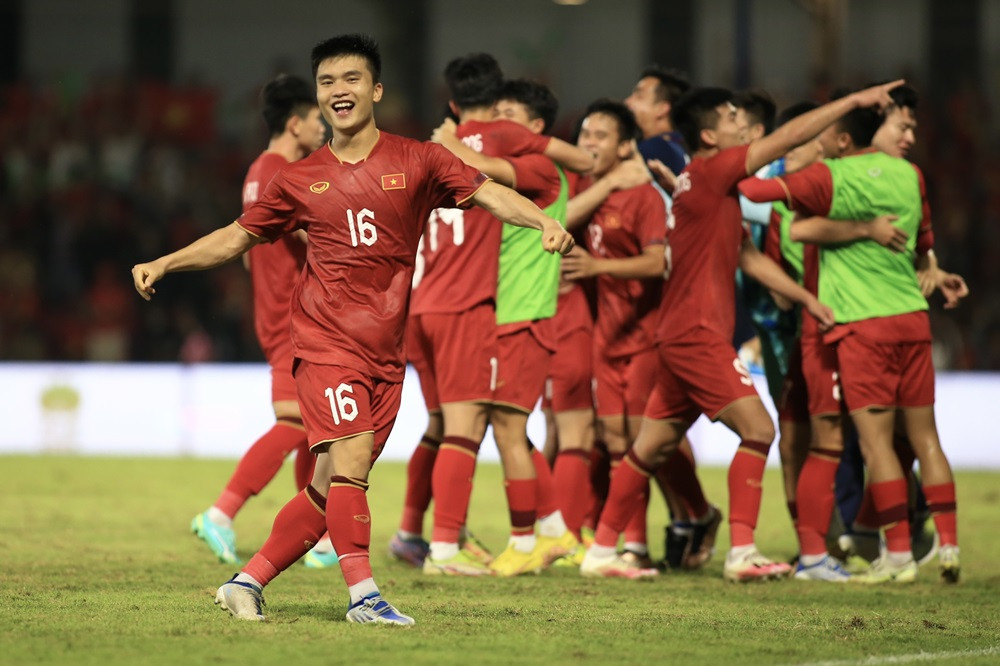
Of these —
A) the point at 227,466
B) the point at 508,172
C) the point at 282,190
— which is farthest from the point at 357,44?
the point at 227,466

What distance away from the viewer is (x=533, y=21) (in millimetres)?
23578

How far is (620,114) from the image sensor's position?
8336 mm

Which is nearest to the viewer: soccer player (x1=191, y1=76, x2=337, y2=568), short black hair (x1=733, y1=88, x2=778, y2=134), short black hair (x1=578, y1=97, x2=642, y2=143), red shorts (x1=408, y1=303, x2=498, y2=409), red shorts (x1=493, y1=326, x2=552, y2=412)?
red shorts (x1=408, y1=303, x2=498, y2=409)

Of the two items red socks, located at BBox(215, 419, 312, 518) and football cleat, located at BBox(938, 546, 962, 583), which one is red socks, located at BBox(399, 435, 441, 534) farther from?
football cleat, located at BBox(938, 546, 962, 583)

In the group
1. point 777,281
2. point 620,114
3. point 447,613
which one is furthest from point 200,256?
point 620,114

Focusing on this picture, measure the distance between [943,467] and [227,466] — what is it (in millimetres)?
8512

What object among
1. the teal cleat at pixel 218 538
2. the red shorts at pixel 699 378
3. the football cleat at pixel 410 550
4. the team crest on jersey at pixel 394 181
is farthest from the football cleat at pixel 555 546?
the team crest on jersey at pixel 394 181

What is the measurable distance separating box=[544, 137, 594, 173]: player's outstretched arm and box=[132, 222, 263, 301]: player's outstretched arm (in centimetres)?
226

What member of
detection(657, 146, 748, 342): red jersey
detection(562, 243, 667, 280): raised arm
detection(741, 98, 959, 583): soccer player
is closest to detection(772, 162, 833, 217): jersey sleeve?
detection(741, 98, 959, 583): soccer player

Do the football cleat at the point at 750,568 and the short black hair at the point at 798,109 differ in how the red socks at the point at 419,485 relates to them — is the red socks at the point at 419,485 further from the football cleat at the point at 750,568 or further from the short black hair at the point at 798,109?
the short black hair at the point at 798,109

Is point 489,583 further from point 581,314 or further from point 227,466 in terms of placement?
point 227,466

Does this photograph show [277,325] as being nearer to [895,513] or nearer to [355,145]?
[355,145]

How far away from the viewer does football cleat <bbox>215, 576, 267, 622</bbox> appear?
5621mm

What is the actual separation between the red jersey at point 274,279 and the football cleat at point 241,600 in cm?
252
